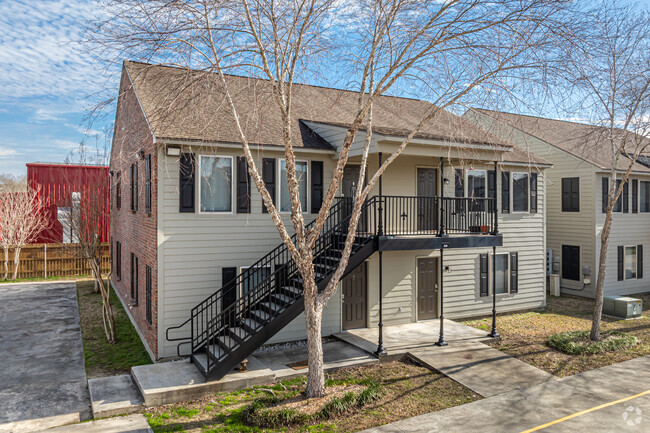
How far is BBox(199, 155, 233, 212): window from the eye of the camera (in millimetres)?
10914

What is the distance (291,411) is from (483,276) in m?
9.83

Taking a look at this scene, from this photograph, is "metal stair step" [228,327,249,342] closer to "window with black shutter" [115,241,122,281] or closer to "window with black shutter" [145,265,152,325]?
"window with black shutter" [145,265,152,325]

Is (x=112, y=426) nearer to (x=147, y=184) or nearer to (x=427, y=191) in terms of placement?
(x=147, y=184)

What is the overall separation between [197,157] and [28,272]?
18753 mm

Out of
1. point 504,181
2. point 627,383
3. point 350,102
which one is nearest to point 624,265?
point 504,181

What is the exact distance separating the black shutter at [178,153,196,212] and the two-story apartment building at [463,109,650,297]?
13.5 m

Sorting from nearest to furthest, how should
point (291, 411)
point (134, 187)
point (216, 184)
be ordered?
point (291, 411) → point (216, 184) → point (134, 187)

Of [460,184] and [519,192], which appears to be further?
[519,192]

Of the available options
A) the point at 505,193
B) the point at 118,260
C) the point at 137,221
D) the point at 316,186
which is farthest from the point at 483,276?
the point at 118,260

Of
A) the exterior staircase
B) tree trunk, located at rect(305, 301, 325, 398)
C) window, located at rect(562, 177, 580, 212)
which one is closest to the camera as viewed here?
tree trunk, located at rect(305, 301, 325, 398)

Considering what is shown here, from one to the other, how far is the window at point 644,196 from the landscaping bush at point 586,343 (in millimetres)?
10317

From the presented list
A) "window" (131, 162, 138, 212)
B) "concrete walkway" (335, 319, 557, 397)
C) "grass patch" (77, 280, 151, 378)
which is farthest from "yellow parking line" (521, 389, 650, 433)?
"window" (131, 162, 138, 212)

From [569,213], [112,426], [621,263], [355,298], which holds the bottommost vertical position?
[112,426]

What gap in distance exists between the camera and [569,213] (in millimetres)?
19000
